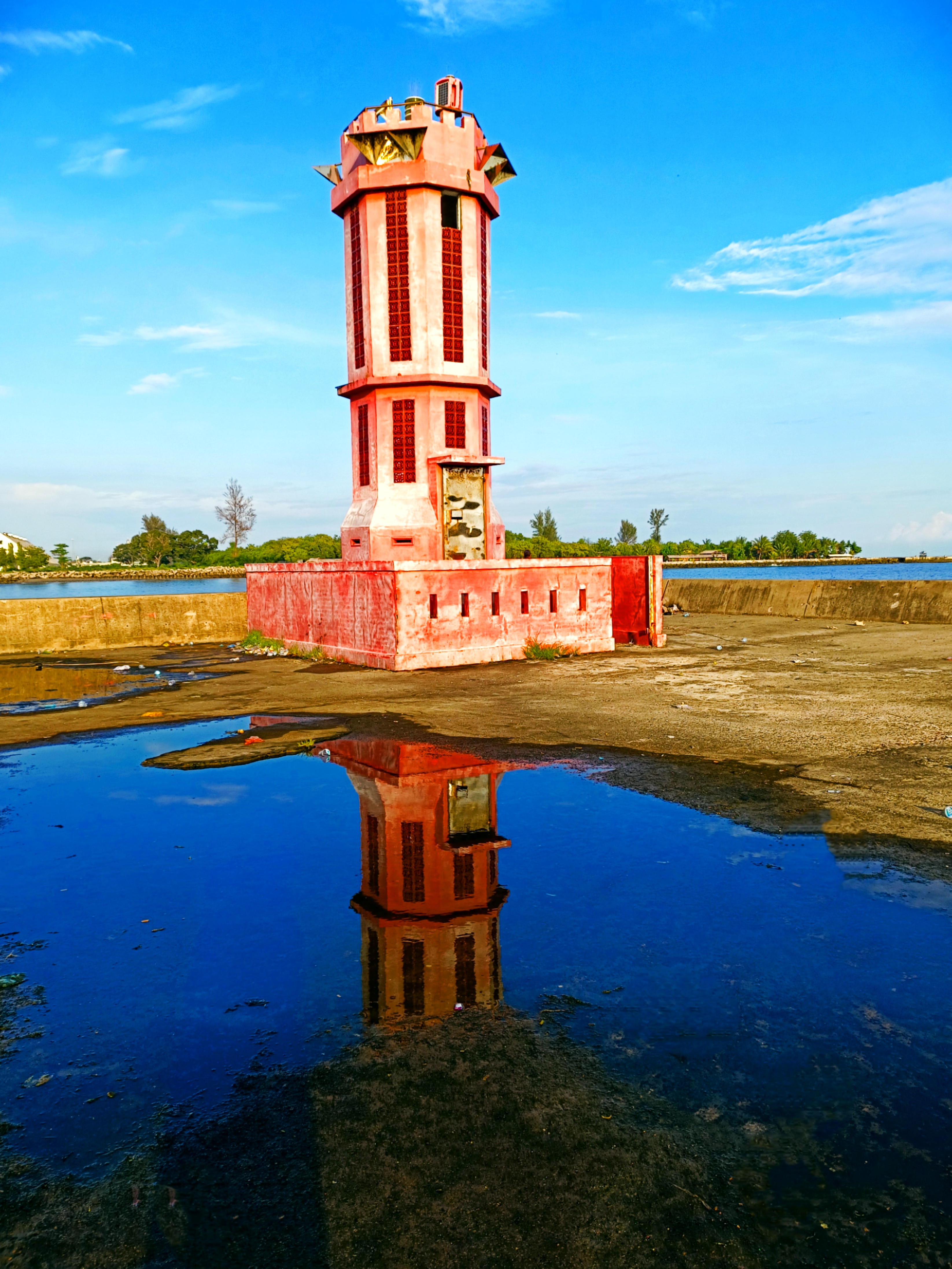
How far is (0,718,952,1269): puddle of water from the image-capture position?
2424 mm

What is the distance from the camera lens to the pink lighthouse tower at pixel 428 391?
675 inches

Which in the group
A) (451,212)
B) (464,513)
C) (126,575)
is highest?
(451,212)

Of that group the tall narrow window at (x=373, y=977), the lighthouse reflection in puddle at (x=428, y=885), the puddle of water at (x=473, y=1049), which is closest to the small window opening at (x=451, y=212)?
the lighthouse reflection in puddle at (x=428, y=885)

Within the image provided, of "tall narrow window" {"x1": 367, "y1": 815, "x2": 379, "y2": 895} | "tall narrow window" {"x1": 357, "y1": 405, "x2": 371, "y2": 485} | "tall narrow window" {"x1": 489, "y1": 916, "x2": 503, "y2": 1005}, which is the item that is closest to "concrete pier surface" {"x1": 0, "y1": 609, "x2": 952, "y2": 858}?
"tall narrow window" {"x1": 367, "y1": 815, "x2": 379, "y2": 895}

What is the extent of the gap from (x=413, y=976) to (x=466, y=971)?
26 cm

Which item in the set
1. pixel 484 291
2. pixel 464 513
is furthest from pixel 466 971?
pixel 484 291

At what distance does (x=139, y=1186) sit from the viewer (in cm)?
258

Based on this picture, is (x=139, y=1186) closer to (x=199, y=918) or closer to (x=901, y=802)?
(x=199, y=918)

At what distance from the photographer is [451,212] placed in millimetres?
17906

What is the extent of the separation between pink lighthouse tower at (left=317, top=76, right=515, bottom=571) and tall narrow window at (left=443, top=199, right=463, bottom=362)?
0.08 ft

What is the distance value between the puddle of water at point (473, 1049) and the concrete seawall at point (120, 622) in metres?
16.7

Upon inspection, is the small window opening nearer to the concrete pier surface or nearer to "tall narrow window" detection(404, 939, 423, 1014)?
the concrete pier surface

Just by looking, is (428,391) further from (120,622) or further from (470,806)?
(470,806)

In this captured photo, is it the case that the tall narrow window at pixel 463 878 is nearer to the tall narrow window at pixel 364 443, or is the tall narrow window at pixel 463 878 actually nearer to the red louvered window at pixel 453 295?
the tall narrow window at pixel 364 443
